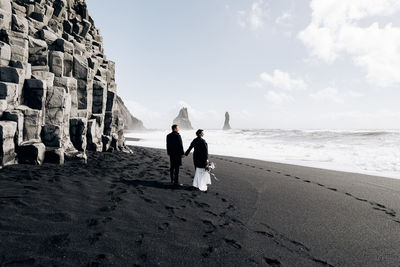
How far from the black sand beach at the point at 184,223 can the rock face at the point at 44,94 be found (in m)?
1.61

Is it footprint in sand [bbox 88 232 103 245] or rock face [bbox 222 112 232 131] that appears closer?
footprint in sand [bbox 88 232 103 245]

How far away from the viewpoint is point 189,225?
5.16m

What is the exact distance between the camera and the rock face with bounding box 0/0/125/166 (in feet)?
31.8

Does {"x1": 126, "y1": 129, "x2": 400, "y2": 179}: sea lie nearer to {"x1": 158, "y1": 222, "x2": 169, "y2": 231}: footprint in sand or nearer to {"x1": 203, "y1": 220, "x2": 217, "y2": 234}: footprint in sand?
{"x1": 203, "y1": 220, "x2": 217, "y2": 234}: footprint in sand

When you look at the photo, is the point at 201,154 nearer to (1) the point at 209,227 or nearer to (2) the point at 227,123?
(1) the point at 209,227

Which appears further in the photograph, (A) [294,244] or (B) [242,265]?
(A) [294,244]

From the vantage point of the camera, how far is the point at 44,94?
1074 cm

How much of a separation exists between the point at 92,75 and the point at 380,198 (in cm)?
1811

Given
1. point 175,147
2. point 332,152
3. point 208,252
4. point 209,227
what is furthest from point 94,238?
point 332,152

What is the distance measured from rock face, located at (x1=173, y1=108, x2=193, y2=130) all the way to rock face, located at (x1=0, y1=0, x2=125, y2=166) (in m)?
165

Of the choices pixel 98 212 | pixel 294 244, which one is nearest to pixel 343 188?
pixel 294 244

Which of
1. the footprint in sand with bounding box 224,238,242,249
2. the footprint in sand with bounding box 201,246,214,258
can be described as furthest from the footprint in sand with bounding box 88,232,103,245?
the footprint in sand with bounding box 224,238,242,249

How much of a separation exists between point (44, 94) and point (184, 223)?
9914 millimetres

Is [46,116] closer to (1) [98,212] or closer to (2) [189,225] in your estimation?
(1) [98,212]
